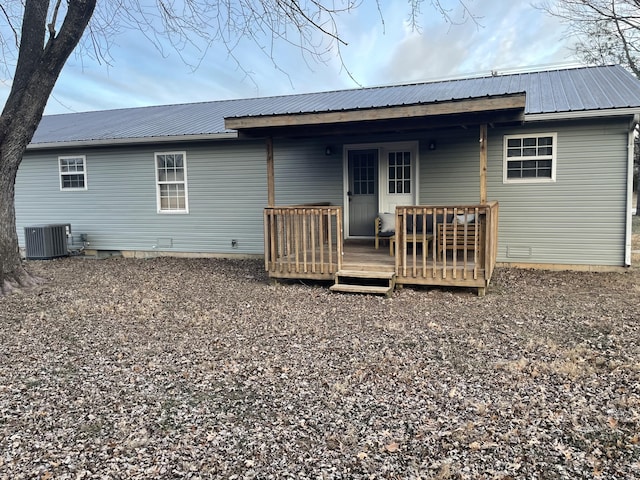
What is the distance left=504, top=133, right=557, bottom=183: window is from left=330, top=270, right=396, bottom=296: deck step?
310cm

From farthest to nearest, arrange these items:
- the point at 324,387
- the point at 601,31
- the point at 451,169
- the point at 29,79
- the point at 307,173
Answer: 1. the point at 601,31
2. the point at 307,173
3. the point at 451,169
4. the point at 29,79
5. the point at 324,387

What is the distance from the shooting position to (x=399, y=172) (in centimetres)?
842

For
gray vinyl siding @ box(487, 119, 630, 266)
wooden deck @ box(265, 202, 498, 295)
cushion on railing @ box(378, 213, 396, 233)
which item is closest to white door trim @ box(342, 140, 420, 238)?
cushion on railing @ box(378, 213, 396, 233)

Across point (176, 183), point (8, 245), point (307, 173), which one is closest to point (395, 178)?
point (307, 173)

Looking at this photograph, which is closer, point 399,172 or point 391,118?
point 391,118

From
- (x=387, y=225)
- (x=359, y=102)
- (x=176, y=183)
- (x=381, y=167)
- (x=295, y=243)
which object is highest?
(x=359, y=102)

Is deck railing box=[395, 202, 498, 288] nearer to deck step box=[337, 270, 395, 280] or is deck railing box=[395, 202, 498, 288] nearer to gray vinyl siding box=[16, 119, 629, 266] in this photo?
deck step box=[337, 270, 395, 280]

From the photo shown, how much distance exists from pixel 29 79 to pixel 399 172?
6.11 meters

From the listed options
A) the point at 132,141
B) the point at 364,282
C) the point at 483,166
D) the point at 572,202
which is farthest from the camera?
the point at 132,141

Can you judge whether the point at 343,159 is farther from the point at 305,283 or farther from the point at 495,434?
the point at 495,434

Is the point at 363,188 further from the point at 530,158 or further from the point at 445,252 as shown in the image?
the point at 445,252

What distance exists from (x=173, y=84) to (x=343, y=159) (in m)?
3.53

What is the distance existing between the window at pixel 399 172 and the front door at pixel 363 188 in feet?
0.99

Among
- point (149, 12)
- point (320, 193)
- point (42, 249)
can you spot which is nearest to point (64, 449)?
point (149, 12)
